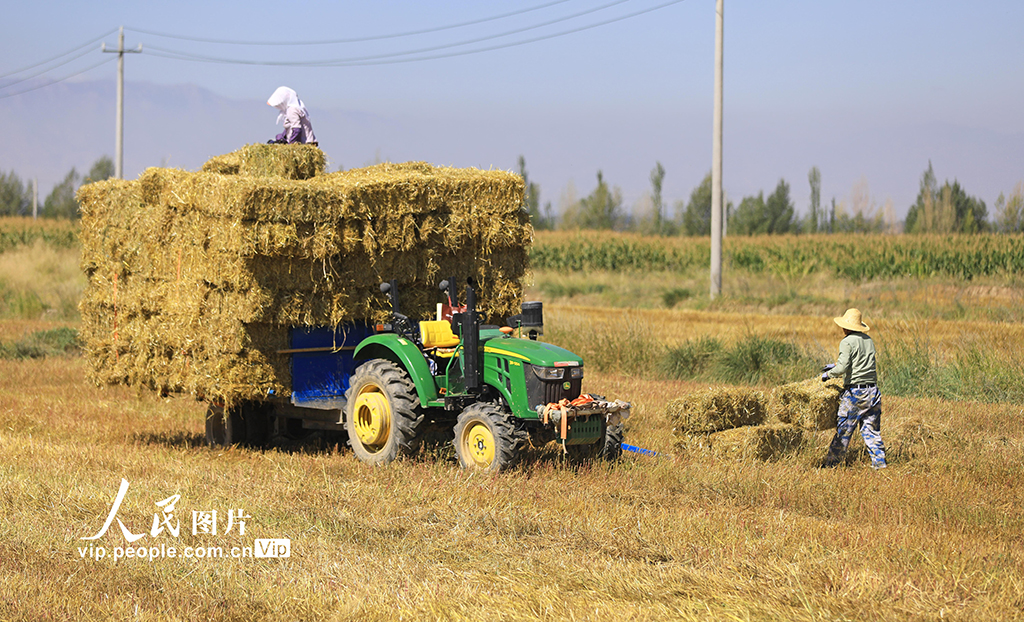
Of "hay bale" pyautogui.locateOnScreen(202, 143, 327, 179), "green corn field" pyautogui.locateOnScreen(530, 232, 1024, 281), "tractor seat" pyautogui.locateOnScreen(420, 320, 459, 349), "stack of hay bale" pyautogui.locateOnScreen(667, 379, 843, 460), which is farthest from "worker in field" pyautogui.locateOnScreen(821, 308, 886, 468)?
"green corn field" pyautogui.locateOnScreen(530, 232, 1024, 281)

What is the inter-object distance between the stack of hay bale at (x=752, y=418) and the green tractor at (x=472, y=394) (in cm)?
117

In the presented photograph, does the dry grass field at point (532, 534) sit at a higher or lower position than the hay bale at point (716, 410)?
Result: lower

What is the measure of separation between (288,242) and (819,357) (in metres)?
10.1

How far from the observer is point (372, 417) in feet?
33.3

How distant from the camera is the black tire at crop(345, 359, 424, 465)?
32.6ft

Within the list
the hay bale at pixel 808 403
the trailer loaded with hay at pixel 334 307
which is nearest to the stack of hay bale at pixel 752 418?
the hay bale at pixel 808 403

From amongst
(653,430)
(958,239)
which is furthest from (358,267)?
(958,239)

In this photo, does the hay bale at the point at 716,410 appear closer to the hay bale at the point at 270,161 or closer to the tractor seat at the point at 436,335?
the tractor seat at the point at 436,335

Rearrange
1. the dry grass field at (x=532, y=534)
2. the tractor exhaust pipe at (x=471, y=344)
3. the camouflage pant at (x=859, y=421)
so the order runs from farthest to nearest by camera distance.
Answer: the camouflage pant at (x=859, y=421) < the tractor exhaust pipe at (x=471, y=344) < the dry grass field at (x=532, y=534)

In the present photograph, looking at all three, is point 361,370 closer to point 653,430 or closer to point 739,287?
point 653,430

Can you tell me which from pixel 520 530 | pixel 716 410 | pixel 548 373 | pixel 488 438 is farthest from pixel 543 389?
pixel 716 410

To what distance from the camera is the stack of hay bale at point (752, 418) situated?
10.6 m

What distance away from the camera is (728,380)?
1706 centimetres

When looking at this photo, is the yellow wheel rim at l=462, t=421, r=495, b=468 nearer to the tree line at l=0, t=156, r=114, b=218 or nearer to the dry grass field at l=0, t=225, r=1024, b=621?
the dry grass field at l=0, t=225, r=1024, b=621
